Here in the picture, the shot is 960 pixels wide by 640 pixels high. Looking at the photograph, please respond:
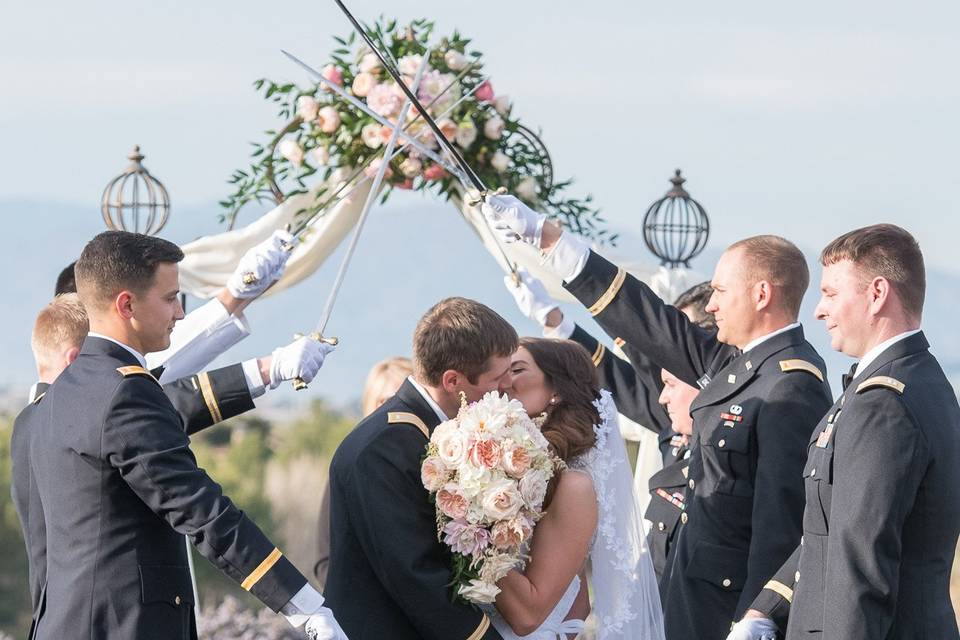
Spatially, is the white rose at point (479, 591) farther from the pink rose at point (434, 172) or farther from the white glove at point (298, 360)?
the pink rose at point (434, 172)

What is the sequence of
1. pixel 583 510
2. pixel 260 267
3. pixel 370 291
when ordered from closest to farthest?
pixel 583 510, pixel 260 267, pixel 370 291

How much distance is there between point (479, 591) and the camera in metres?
3.81

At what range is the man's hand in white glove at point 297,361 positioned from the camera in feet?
15.7

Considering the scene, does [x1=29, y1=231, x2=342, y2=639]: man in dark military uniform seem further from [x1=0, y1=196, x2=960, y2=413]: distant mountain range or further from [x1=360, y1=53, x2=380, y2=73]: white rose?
[x1=0, y1=196, x2=960, y2=413]: distant mountain range

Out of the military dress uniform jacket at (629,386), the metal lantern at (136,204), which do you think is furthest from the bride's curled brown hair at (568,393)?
the metal lantern at (136,204)

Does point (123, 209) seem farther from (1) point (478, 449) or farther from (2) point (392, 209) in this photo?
(2) point (392, 209)

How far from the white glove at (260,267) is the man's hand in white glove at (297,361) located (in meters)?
0.52

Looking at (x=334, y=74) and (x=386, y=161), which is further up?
(x=334, y=74)

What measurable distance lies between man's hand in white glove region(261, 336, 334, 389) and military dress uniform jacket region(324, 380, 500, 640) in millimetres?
861

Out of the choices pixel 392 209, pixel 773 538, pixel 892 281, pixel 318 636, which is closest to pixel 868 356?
pixel 892 281

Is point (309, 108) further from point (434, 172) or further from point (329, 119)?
point (434, 172)

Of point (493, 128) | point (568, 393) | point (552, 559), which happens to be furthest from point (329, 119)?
point (552, 559)

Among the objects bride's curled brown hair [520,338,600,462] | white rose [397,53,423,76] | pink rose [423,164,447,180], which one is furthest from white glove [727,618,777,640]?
white rose [397,53,423,76]

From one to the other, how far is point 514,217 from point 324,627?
6.42ft
